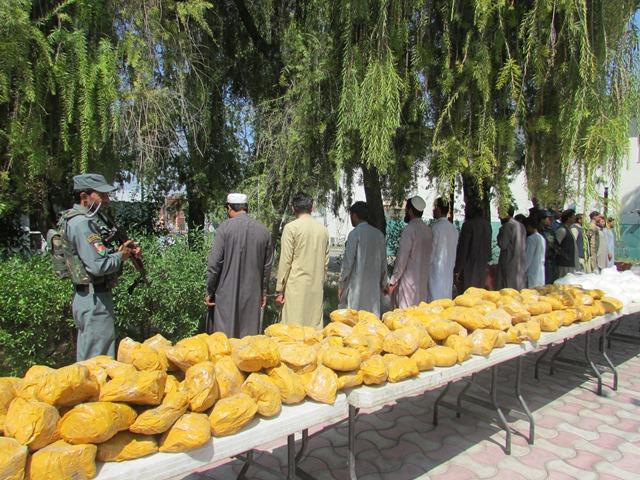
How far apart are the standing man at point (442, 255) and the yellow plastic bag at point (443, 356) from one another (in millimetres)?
2578

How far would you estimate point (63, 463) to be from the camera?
1.34 m

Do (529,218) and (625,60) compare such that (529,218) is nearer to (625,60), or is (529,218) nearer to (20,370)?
(625,60)

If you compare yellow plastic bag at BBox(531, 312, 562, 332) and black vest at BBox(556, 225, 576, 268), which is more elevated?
black vest at BBox(556, 225, 576, 268)

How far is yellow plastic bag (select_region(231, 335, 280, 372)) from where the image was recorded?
6.45 ft

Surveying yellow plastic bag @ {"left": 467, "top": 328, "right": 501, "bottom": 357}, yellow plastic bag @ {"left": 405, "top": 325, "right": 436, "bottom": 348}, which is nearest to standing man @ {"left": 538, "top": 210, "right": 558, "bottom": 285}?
yellow plastic bag @ {"left": 467, "top": 328, "right": 501, "bottom": 357}

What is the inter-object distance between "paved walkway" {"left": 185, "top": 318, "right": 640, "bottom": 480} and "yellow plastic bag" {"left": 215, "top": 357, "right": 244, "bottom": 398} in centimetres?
111

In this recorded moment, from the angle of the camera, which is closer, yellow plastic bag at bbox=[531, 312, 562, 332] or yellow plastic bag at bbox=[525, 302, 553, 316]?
yellow plastic bag at bbox=[531, 312, 562, 332]

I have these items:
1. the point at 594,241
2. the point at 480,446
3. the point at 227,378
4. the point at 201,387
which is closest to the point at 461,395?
the point at 480,446

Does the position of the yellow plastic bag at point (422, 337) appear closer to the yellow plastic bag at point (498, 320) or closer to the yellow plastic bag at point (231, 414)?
the yellow plastic bag at point (498, 320)

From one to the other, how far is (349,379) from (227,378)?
1.93ft

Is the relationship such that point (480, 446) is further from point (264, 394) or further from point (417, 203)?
point (417, 203)

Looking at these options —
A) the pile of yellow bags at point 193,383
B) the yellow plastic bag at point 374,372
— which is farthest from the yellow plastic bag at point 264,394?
the yellow plastic bag at point 374,372

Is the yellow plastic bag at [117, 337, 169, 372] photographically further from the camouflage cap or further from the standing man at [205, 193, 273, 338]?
the standing man at [205, 193, 273, 338]

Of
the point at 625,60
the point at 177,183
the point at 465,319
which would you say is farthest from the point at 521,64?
the point at 177,183
